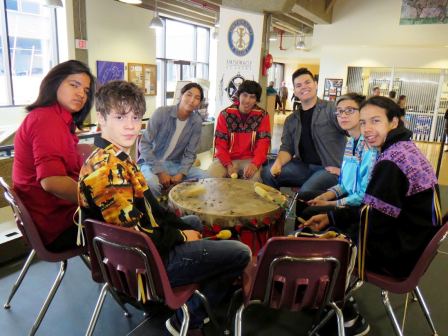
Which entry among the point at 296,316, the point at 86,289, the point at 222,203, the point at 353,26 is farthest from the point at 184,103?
the point at 353,26

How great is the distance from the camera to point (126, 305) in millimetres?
2105

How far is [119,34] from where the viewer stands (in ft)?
26.0

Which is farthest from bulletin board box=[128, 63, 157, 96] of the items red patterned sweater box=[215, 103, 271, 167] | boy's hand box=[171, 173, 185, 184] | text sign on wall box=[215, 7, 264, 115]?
boy's hand box=[171, 173, 185, 184]

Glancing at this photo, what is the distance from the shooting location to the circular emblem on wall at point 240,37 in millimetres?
4742

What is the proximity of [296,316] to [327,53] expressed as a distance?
994 centimetres

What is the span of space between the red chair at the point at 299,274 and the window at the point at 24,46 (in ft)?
21.8

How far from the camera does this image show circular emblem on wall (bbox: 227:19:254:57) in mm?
4742

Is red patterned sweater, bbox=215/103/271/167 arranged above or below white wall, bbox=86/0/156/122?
below

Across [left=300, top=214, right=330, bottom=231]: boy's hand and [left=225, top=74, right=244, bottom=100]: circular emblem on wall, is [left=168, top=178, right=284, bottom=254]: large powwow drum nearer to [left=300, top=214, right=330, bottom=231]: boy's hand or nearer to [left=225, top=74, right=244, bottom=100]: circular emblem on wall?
[left=300, top=214, right=330, bottom=231]: boy's hand

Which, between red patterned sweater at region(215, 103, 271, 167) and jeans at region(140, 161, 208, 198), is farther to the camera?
red patterned sweater at region(215, 103, 271, 167)

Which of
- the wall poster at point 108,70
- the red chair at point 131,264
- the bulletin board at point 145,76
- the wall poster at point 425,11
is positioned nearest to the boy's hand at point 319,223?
the red chair at point 131,264

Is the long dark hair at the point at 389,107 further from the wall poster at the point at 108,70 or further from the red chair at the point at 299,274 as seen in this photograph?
the wall poster at the point at 108,70

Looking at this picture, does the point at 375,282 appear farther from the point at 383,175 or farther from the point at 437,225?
the point at 383,175

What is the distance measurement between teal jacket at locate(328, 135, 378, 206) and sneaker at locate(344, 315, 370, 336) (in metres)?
Answer: 0.66
